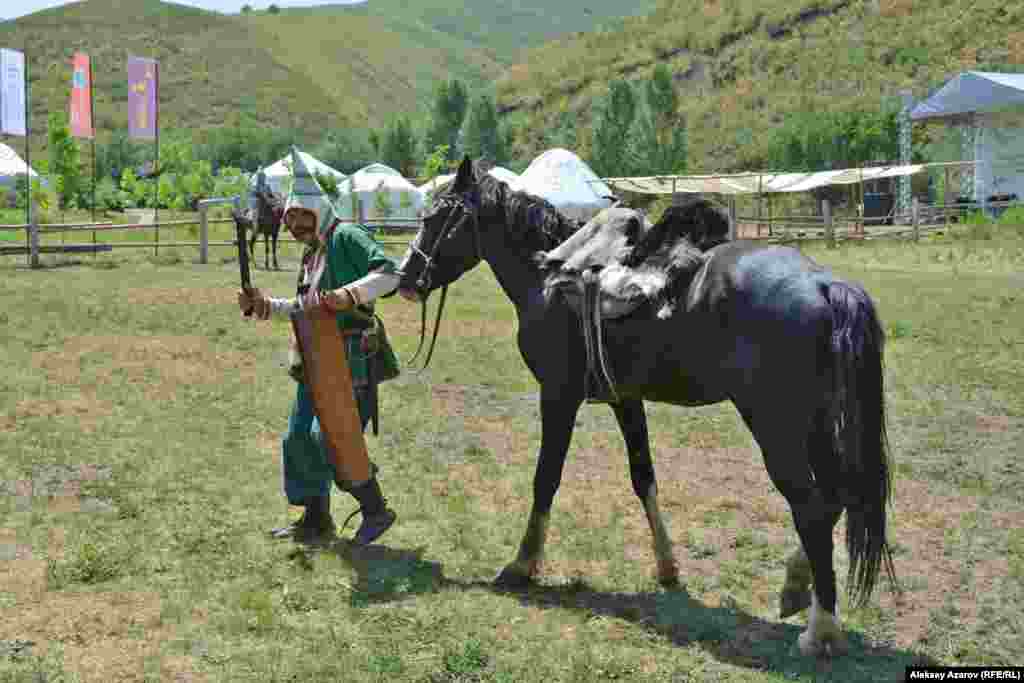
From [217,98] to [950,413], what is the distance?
110908 millimetres

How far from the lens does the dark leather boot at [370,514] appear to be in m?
5.66

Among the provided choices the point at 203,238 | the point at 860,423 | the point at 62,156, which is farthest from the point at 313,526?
the point at 62,156

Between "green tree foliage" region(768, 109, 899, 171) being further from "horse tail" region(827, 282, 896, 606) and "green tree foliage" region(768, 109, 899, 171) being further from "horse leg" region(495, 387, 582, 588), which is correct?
"horse tail" region(827, 282, 896, 606)

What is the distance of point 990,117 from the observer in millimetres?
36438

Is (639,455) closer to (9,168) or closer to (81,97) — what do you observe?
(81,97)

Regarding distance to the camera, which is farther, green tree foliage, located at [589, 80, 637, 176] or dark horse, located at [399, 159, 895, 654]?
green tree foliage, located at [589, 80, 637, 176]

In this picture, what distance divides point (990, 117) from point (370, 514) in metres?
36.3

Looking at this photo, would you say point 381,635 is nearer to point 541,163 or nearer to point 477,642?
point 477,642

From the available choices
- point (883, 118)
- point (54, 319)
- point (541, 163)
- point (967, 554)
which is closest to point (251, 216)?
point (967, 554)

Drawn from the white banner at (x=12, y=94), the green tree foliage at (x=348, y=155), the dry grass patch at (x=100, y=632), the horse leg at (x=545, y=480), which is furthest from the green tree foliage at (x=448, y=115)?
the dry grass patch at (x=100, y=632)

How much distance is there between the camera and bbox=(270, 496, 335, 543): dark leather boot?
19.6 feet

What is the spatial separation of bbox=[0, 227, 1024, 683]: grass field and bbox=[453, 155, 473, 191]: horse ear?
201 cm

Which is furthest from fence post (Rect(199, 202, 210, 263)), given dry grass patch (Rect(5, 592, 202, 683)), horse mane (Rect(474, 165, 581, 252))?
dry grass patch (Rect(5, 592, 202, 683))

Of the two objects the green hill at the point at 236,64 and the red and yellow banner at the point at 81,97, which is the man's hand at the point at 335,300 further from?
the green hill at the point at 236,64
